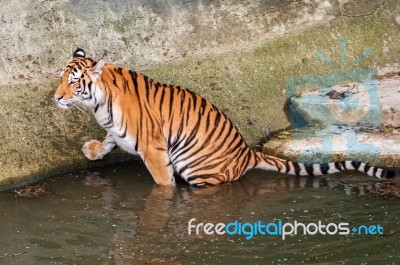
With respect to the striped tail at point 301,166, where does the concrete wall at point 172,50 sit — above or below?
above

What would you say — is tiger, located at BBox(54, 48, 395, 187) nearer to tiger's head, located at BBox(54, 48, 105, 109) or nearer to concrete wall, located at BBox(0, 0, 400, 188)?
tiger's head, located at BBox(54, 48, 105, 109)

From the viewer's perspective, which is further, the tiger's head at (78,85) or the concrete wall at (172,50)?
the concrete wall at (172,50)

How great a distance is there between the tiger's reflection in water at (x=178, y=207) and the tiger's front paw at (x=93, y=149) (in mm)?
138

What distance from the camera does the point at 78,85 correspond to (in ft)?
19.6

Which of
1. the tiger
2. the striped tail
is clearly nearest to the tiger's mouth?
the tiger

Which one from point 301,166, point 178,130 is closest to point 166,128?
point 178,130

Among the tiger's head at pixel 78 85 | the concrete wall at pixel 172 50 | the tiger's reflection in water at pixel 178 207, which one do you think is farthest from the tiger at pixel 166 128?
the concrete wall at pixel 172 50

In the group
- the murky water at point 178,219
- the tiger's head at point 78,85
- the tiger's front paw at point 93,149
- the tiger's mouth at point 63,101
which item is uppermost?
the tiger's head at point 78,85

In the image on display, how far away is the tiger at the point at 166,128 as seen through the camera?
6016 mm

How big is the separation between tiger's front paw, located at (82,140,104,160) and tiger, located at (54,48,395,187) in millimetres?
97

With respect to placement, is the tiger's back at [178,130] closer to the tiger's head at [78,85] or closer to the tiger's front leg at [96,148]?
the tiger's head at [78,85]

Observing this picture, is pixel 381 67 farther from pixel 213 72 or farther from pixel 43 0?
pixel 43 0

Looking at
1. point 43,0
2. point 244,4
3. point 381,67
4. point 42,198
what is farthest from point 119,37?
point 381,67

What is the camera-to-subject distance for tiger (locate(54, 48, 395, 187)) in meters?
6.02
